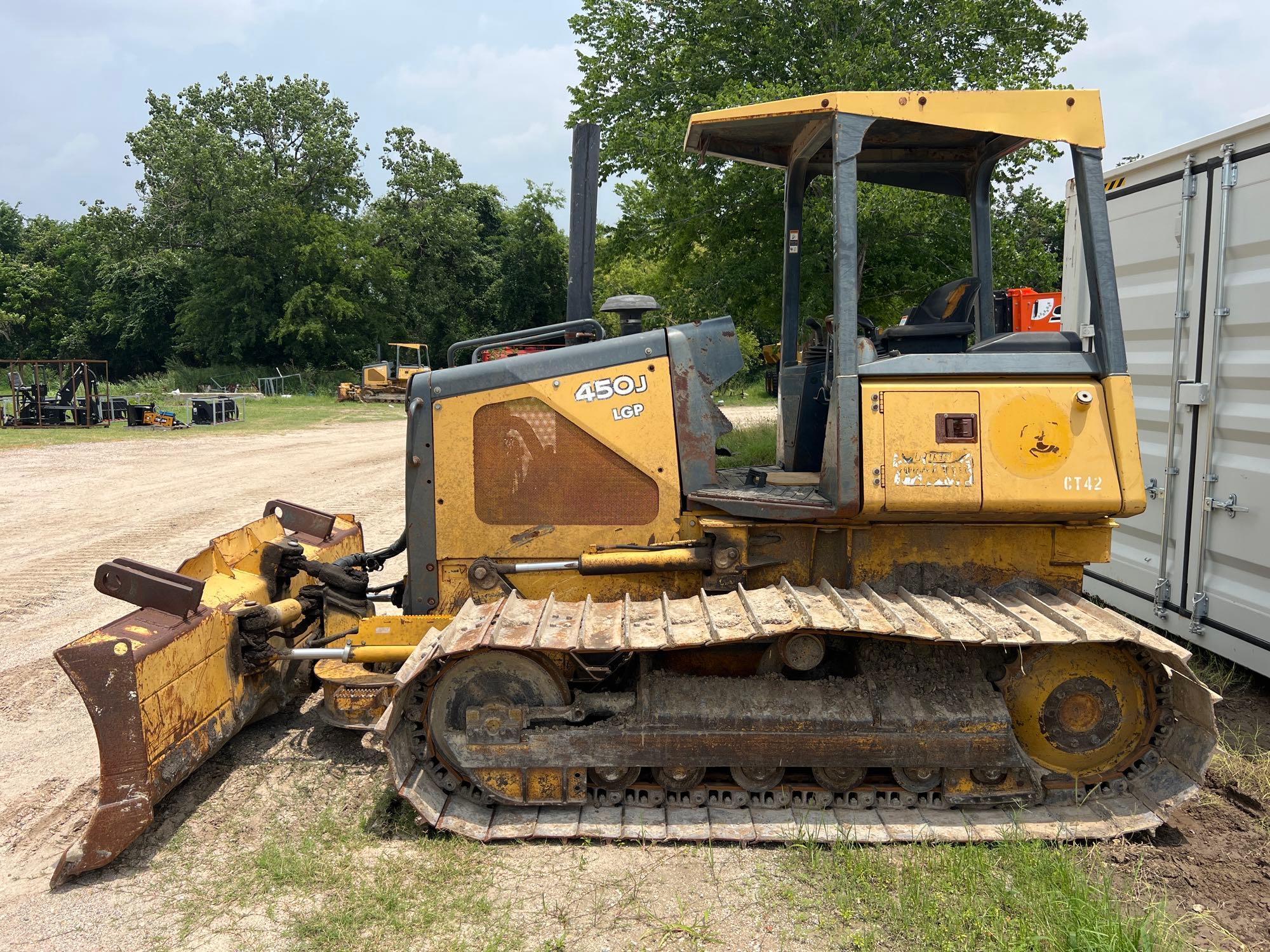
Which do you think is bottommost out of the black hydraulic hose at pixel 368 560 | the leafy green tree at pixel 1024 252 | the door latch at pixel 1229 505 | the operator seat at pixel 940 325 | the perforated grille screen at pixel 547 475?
the black hydraulic hose at pixel 368 560

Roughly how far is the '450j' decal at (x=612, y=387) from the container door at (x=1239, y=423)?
12.0 ft

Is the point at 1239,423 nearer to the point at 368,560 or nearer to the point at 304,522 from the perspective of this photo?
the point at 368,560

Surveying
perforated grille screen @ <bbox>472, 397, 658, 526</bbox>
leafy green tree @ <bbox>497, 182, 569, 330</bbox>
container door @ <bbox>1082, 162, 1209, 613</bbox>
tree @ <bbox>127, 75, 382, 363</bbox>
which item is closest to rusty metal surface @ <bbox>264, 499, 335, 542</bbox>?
perforated grille screen @ <bbox>472, 397, 658, 526</bbox>

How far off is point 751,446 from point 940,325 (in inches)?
240

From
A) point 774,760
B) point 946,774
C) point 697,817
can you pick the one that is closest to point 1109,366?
point 946,774

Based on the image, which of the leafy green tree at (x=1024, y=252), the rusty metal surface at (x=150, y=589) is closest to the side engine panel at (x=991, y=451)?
the rusty metal surface at (x=150, y=589)

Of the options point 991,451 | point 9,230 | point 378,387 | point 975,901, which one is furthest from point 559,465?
point 9,230

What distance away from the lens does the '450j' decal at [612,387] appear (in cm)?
424

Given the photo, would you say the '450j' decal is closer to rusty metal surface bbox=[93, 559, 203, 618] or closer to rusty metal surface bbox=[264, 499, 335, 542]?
rusty metal surface bbox=[93, 559, 203, 618]

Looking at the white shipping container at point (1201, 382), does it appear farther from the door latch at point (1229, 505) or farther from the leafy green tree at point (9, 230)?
the leafy green tree at point (9, 230)

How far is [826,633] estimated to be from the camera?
156 inches

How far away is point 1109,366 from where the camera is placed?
153 inches

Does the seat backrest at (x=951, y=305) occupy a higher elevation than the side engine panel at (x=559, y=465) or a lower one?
higher

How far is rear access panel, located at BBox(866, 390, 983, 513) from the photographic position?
3826 millimetres
